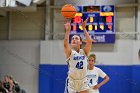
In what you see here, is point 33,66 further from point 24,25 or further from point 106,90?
point 106,90

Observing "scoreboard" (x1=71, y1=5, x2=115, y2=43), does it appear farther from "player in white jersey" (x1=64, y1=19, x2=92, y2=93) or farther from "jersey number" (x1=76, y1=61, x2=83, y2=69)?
"jersey number" (x1=76, y1=61, x2=83, y2=69)

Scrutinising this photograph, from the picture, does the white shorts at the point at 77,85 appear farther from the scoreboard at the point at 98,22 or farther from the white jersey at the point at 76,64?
the scoreboard at the point at 98,22

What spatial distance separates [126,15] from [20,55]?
12.0ft

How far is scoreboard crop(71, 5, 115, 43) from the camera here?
32.2ft

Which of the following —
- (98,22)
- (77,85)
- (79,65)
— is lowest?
(77,85)

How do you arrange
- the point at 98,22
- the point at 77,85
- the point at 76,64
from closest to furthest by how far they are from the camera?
the point at 76,64
the point at 77,85
the point at 98,22

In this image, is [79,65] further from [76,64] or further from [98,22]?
[98,22]

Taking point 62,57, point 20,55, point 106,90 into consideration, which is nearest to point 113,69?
point 106,90

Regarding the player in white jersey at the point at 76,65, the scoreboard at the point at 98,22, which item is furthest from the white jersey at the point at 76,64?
the scoreboard at the point at 98,22

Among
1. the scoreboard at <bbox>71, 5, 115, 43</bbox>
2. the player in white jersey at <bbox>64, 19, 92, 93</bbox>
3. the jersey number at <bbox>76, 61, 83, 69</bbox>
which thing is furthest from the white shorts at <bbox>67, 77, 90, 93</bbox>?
the scoreboard at <bbox>71, 5, 115, 43</bbox>

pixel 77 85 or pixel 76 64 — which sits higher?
pixel 76 64

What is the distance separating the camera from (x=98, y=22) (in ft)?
32.4

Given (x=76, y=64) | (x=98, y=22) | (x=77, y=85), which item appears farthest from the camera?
(x=98, y=22)

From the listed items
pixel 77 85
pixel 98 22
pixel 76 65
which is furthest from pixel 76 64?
pixel 98 22
